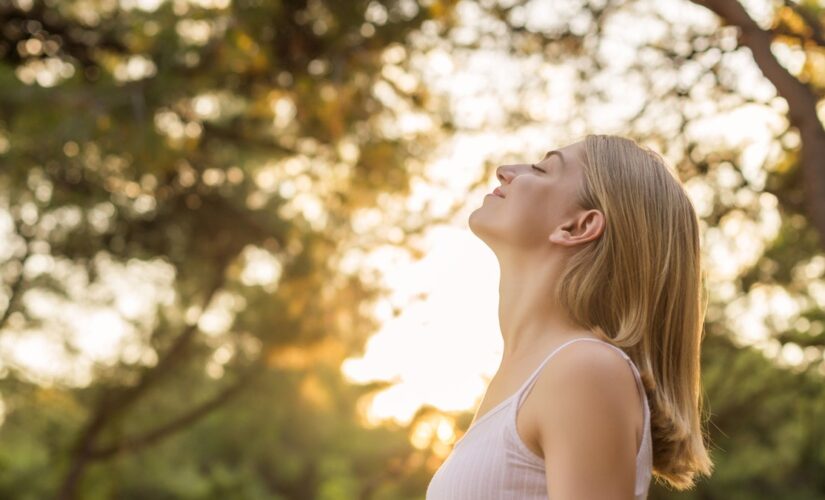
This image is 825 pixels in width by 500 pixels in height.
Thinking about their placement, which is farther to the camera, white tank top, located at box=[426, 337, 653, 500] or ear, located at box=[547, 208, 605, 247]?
ear, located at box=[547, 208, 605, 247]

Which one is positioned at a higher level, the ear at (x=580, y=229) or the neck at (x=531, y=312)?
the ear at (x=580, y=229)

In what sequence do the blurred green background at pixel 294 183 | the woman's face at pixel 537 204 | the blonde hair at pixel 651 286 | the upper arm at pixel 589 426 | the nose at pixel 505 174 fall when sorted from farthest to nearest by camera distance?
the blurred green background at pixel 294 183
the nose at pixel 505 174
the woman's face at pixel 537 204
the blonde hair at pixel 651 286
the upper arm at pixel 589 426

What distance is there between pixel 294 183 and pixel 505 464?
1064 centimetres

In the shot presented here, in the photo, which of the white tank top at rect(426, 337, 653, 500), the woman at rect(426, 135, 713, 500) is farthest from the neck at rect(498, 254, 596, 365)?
the white tank top at rect(426, 337, 653, 500)

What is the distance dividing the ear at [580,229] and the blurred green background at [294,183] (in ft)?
7.15

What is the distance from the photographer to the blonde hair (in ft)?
6.68

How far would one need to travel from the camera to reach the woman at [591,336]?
181 cm

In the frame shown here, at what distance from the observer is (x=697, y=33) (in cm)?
577

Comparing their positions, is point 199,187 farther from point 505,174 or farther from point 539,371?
point 539,371

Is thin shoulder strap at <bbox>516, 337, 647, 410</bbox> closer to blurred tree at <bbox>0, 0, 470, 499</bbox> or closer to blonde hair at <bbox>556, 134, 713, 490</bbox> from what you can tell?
blonde hair at <bbox>556, 134, 713, 490</bbox>

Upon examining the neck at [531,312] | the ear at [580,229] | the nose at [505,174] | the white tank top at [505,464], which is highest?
the nose at [505,174]


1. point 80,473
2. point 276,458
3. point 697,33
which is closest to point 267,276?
point 80,473

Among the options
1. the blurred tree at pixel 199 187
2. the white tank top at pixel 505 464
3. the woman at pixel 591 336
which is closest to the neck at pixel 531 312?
the woman at pixel 591 336

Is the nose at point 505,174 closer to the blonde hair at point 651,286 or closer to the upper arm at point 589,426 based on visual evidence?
the blonde hair at point 651,286
